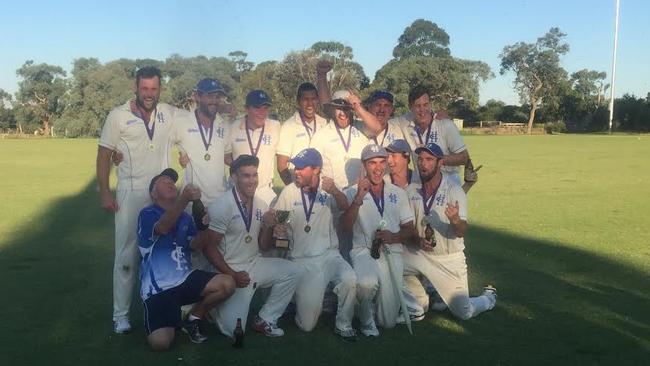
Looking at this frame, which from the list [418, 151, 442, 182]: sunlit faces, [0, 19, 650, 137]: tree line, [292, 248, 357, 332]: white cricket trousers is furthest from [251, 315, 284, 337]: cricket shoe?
[0, 19, 650, 137]: tree line

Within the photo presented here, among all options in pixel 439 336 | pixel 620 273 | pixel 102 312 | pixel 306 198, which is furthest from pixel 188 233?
pixel 620 273

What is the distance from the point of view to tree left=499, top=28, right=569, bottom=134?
79.4 metres

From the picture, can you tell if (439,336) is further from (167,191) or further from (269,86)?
(269,86)

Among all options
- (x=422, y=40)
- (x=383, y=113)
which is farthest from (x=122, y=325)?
(x=422, y=40)

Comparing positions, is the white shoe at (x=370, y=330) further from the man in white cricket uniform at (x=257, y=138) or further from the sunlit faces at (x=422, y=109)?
the sunlit faces at (x=422, y=109)

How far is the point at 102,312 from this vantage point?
668 centimetres

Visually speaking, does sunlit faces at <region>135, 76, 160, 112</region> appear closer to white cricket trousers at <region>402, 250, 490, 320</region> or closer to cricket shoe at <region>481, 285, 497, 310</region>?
white cricket trousers at <region>402, 250, 490, 320</region>

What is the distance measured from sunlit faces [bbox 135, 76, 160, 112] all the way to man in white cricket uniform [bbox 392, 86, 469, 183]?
2651 mm

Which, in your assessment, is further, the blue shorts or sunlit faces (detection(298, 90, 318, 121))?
sunlit faces (detection(298, 90, 318, 121))

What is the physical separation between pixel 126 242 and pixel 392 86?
67.0 m

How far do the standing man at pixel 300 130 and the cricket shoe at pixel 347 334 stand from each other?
181 cm

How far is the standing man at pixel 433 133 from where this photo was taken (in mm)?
7234

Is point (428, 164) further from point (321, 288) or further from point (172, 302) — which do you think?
point (172, 302)

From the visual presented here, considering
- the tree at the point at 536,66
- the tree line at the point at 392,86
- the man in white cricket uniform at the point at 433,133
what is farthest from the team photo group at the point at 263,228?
the tree at the point at 536,66
